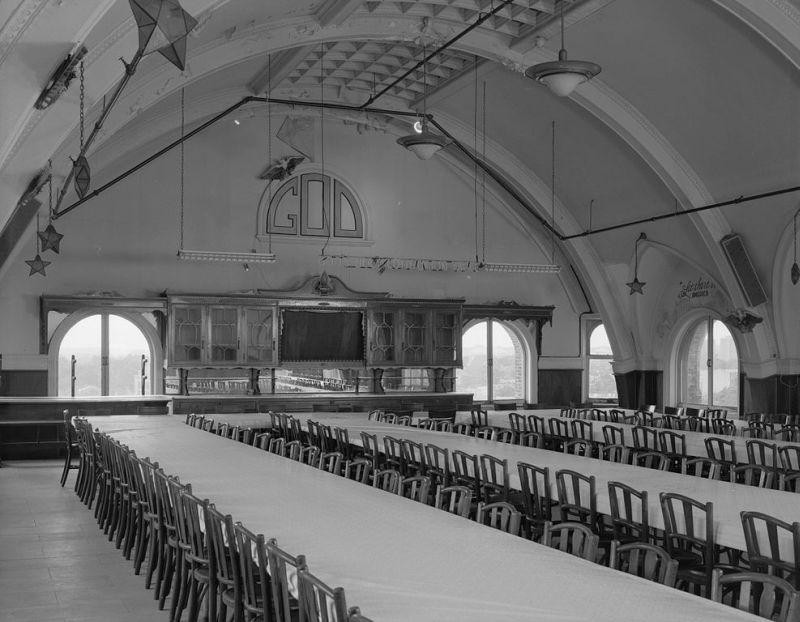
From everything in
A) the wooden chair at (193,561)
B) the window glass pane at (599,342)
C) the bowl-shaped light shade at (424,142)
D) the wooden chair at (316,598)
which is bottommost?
the wooden chair at (193,561)

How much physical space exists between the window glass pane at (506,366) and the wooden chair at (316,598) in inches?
654

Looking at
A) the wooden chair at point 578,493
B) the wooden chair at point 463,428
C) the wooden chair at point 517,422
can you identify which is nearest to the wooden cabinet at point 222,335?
the wooden chair at point 517,422

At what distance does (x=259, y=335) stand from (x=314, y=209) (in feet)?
9.13

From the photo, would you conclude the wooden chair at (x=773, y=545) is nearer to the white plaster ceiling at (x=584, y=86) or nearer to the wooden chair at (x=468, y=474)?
the wooden chair at (x=468, y=474)

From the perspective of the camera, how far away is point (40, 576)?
7316mm

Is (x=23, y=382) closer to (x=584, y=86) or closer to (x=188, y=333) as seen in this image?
(x=188, y=333)

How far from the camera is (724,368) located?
728 inches

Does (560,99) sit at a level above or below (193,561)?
above

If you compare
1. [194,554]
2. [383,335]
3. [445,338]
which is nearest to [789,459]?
[194,554]

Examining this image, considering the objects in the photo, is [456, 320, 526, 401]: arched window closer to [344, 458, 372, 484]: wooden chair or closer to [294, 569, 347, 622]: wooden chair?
[344, 458, 372, 484]: wooden chair

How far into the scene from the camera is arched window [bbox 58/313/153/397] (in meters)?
16.9

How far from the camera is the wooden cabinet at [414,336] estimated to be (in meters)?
18.3

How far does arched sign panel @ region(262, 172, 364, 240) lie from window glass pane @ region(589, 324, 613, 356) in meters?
5.96

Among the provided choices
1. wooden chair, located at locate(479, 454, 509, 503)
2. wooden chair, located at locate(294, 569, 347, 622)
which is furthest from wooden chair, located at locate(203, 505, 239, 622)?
wooden chair, located at locate(479, 454, 509, 503)
